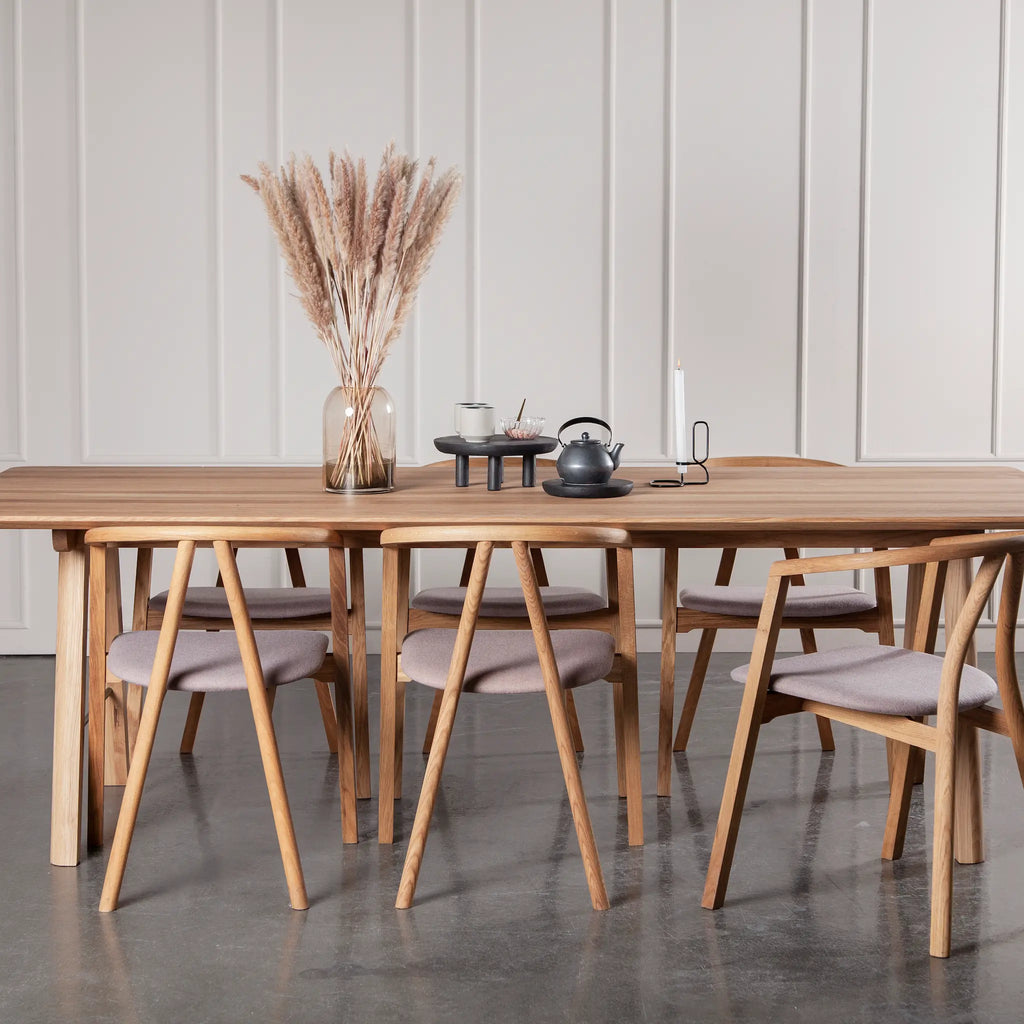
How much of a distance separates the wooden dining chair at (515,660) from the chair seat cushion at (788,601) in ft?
1.55

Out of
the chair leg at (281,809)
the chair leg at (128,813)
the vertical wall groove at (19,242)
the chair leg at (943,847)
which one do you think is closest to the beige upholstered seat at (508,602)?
the chair leg at (281,809)

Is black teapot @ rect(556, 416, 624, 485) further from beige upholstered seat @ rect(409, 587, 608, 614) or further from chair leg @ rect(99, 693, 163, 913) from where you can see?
chair leg @ rect(99, 693, 163, 913)

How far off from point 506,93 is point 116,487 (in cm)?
235

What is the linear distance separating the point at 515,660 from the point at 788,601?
895mm

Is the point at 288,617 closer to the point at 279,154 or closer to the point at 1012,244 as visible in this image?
the point at 279,154

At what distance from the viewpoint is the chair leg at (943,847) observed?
81.9 inches

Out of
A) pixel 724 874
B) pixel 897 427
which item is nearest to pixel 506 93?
pixel 897 427

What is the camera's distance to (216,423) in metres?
4.52

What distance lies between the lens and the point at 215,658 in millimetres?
2441

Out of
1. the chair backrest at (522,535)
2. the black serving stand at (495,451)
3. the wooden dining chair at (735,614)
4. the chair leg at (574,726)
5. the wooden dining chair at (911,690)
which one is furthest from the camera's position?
the chair leg at (574,726)

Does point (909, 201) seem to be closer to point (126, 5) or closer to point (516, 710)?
point (516, 710)

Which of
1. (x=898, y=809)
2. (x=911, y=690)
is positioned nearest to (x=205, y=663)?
(x=911, y=690)

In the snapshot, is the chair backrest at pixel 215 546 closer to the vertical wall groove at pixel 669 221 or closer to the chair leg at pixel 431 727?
the chair leg at pixel 431 727

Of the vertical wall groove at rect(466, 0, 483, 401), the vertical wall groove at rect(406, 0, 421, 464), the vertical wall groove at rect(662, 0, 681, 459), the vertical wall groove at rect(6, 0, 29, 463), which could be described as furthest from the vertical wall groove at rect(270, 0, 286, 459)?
the vertical wall groove at rect(662, 0, 681, 459)
